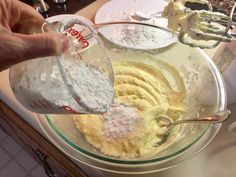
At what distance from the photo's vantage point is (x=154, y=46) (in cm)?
77

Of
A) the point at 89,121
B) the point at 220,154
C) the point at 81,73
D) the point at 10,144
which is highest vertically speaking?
the point at 81,73

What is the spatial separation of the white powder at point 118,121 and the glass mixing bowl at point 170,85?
3 cm

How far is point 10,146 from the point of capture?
1.27 metres

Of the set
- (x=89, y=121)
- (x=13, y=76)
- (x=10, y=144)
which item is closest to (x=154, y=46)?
(x=89, y=121)

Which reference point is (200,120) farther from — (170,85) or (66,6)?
(66,6)

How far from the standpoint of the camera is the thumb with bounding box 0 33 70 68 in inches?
17.5

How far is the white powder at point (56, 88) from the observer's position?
0.47 meters

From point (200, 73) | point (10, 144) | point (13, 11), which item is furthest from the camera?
point (10, 144)

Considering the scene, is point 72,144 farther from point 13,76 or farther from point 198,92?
point 198,92

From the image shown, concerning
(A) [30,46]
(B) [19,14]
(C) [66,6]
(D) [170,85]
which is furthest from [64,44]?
(C) [66,6]

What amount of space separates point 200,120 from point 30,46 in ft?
0.98

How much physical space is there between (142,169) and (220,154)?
0.18 m

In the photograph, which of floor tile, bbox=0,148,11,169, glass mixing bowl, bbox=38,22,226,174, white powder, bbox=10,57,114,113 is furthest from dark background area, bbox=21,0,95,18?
floor tile, bbox=0,148,11,169

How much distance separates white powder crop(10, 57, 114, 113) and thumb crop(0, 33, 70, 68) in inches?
0.8
